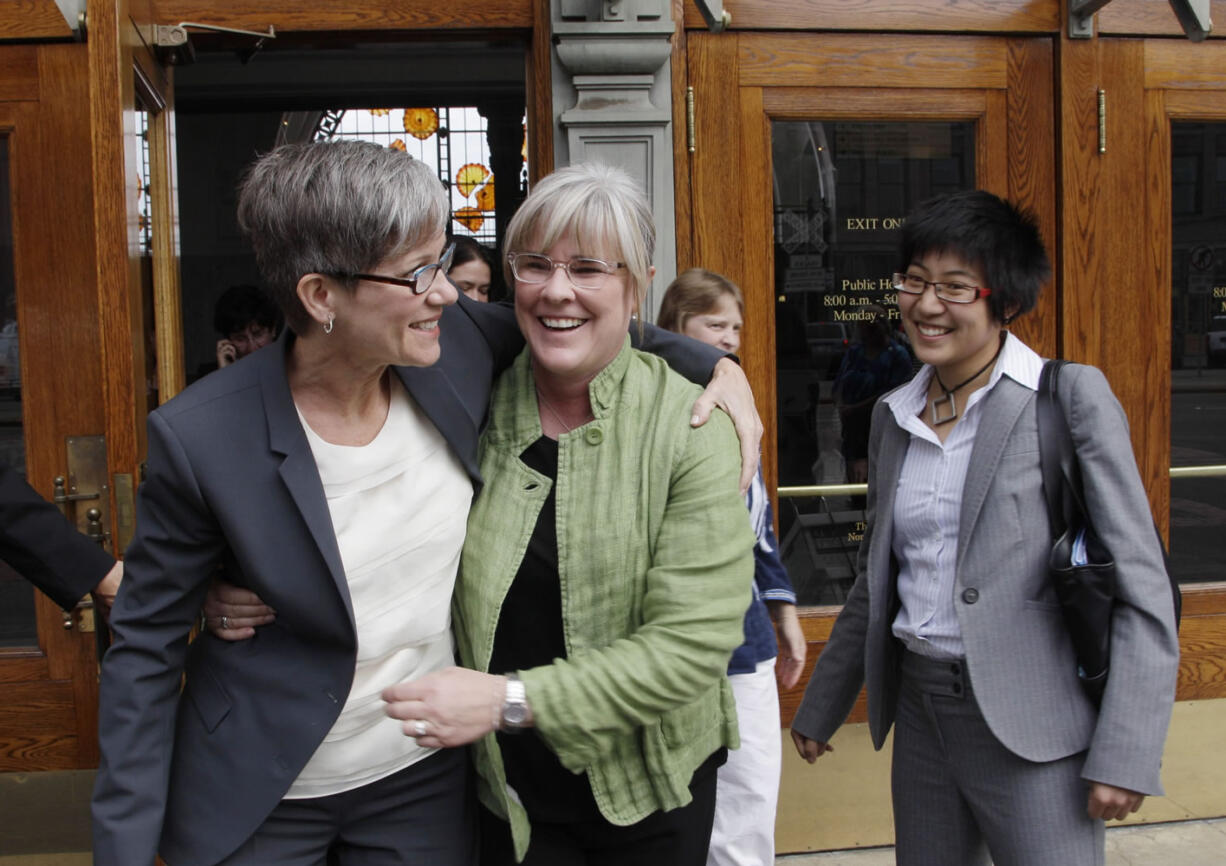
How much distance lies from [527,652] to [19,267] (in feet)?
8.04

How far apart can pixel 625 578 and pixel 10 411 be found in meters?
2.55

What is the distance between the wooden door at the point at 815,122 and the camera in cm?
356

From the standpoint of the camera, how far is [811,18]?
3.57 meters

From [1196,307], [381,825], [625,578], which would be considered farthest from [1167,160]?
[381,825]

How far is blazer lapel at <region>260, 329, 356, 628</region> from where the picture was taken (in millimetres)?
1542

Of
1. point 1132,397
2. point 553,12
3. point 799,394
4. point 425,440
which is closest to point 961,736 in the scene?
point 425,440

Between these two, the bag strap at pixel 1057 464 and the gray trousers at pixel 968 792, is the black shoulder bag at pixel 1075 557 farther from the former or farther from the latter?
the gray trousers at pixel 968 792

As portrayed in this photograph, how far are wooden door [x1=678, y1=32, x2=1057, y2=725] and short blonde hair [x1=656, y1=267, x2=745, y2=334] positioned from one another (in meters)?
0.47

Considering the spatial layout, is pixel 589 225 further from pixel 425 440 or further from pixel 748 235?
pixel 748 235

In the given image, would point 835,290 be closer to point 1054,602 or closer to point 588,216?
point 1054,602

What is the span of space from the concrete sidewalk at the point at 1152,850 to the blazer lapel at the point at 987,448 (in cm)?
205

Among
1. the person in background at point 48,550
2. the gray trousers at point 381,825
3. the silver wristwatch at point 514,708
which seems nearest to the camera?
the silver wristwatch at point 514,708

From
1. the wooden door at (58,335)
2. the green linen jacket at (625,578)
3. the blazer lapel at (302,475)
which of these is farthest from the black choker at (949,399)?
the wooden door at (58,335)

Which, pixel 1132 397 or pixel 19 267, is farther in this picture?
pixel 1132 397
